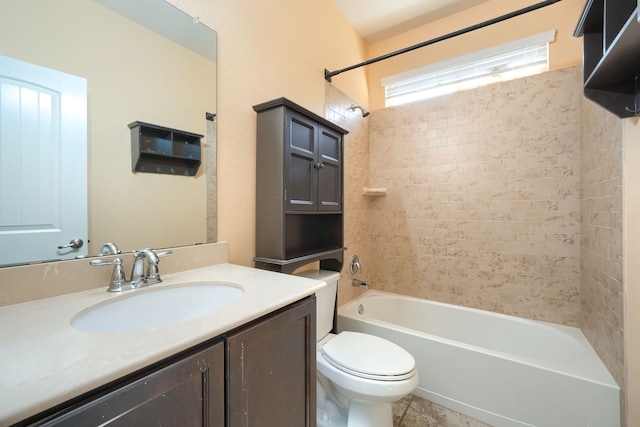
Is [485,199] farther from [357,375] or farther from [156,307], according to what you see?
[156,307]

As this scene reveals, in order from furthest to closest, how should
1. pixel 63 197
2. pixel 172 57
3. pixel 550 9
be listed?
pixel 550 9 < pixel 172 57 < pixel 63 197

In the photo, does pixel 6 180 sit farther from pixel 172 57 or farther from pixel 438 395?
pixel 438 395

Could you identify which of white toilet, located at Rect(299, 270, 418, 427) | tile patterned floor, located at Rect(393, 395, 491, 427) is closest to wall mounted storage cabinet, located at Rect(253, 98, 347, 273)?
white toilet, located at Rect(299, 270, 418, 427)

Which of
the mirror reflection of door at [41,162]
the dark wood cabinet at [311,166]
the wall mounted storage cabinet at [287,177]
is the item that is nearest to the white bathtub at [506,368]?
the wall mounted storage cabinet at [287,177]

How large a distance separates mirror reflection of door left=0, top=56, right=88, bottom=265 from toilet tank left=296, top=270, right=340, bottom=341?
43.7 inches

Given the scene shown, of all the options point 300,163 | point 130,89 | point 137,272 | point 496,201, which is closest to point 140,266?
point 137,272

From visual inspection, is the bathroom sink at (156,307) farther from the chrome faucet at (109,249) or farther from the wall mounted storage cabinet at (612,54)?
the wall mounted storage cabinet at (612,54)

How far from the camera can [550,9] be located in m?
1.93

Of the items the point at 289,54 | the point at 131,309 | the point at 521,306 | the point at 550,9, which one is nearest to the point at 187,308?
the point at 131,309

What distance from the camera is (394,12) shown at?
88.0 inches

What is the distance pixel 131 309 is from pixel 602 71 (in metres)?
1.93

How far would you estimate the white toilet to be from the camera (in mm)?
1183

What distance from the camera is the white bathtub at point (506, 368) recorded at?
131 cm

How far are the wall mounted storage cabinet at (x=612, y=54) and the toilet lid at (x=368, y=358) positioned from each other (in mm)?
1443
